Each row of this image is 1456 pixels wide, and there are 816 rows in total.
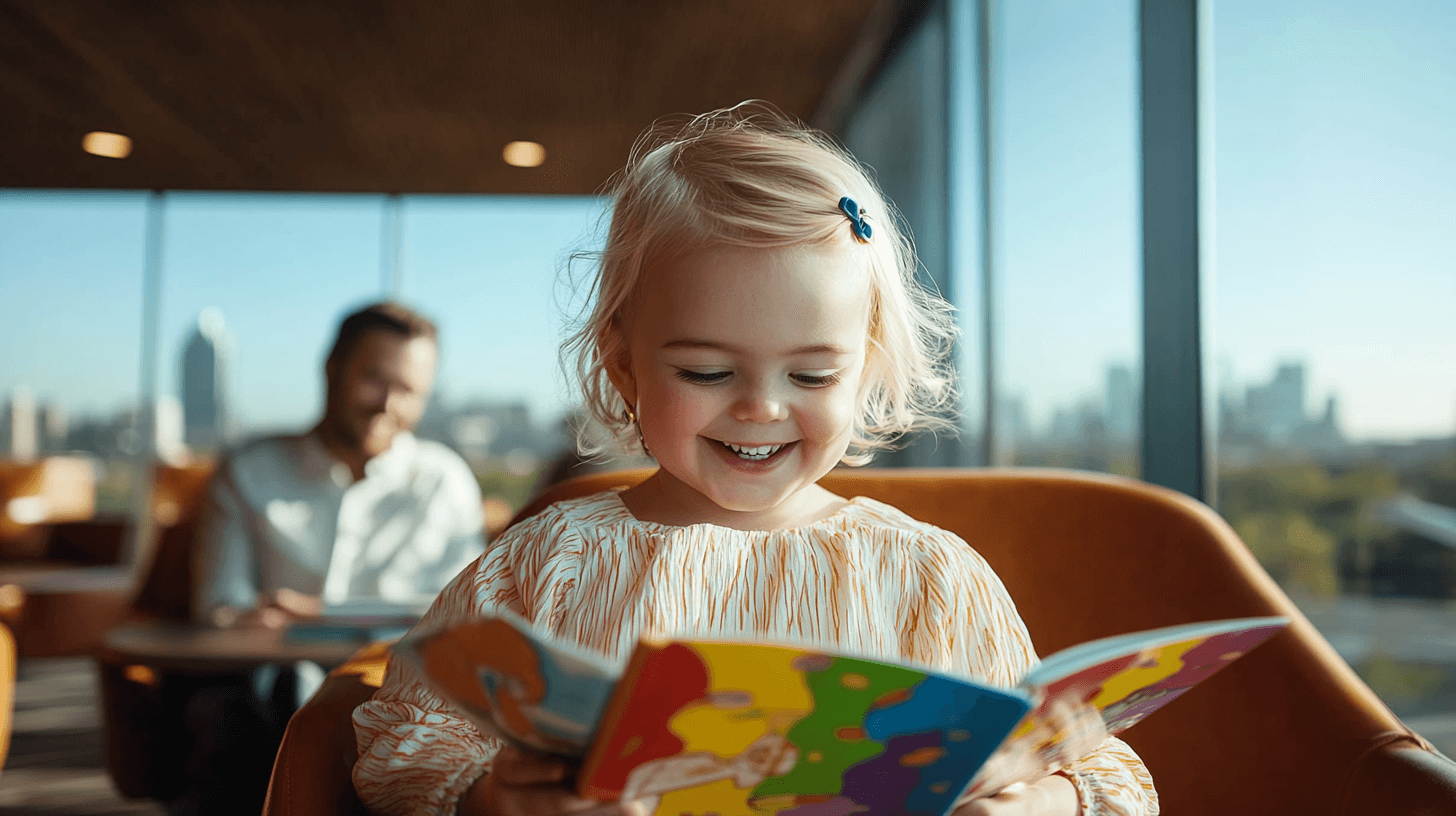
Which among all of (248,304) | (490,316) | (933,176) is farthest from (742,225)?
(248,304)

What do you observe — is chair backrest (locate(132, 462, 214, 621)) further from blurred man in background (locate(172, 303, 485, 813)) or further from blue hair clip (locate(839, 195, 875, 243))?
blue hair clip (locate(839, 195, 875, 243))

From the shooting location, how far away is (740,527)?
0.83 meters

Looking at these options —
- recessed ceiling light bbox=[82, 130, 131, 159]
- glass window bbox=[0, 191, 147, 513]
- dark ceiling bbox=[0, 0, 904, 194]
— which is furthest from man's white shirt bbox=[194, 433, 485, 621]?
glass window bbox=[0, 191, 147, 513]

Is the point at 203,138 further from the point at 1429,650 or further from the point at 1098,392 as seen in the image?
the point at 1429,650

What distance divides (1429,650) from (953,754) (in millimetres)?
926

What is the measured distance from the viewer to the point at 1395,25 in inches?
43.9

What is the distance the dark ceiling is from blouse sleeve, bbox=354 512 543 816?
9.66 ft

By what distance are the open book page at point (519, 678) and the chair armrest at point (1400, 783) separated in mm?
630

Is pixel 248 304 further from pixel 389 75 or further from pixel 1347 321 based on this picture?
pixel 1347 321

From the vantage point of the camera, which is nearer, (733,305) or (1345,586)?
(733,305)

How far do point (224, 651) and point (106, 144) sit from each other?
14.5 ft

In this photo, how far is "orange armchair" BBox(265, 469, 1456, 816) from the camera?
2.49 ft

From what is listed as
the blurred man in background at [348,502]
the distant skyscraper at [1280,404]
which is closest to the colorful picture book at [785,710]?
the distant skyscraper at [1280,404]

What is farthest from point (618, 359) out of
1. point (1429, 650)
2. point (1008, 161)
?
point (1008, 161)
